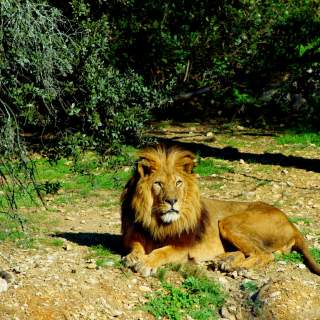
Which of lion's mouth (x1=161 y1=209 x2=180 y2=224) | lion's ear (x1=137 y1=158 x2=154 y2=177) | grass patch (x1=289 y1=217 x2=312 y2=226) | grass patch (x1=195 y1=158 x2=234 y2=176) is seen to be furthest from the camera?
grass patch (x1=195 y1=158 x2=234 y2=176)

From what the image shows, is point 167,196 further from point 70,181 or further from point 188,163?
point 70,181

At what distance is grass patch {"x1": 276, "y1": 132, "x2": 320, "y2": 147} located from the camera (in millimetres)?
16266

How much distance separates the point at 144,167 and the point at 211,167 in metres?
6.42

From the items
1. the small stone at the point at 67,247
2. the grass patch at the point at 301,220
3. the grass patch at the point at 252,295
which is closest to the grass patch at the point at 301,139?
the grass patch at the point at 301,220

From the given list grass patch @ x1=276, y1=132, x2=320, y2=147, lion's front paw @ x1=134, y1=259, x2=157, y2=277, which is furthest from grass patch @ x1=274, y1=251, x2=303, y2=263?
grass patch @ x1=276, y1=132, x2=320, y2=147

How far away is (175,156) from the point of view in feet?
26.4

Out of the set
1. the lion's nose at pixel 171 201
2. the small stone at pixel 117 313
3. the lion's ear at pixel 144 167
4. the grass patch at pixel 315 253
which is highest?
the lion's ear at pixel 144 167

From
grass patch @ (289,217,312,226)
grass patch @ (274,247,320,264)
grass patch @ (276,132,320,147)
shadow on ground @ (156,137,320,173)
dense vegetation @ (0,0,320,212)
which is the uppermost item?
dense vegetation @ (0,0,320,212)

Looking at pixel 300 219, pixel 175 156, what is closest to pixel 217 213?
pixel 175 156

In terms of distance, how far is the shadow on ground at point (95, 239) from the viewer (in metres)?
8.57

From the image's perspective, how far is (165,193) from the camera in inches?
308

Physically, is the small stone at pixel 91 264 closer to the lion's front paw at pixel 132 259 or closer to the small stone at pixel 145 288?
the lion's front paw at pixel 132 259

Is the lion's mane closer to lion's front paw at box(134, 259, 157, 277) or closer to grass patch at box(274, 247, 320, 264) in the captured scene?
lion's front paw at box(134, 259, 157, 277)

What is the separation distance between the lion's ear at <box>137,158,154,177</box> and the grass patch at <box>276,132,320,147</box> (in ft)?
28.5
